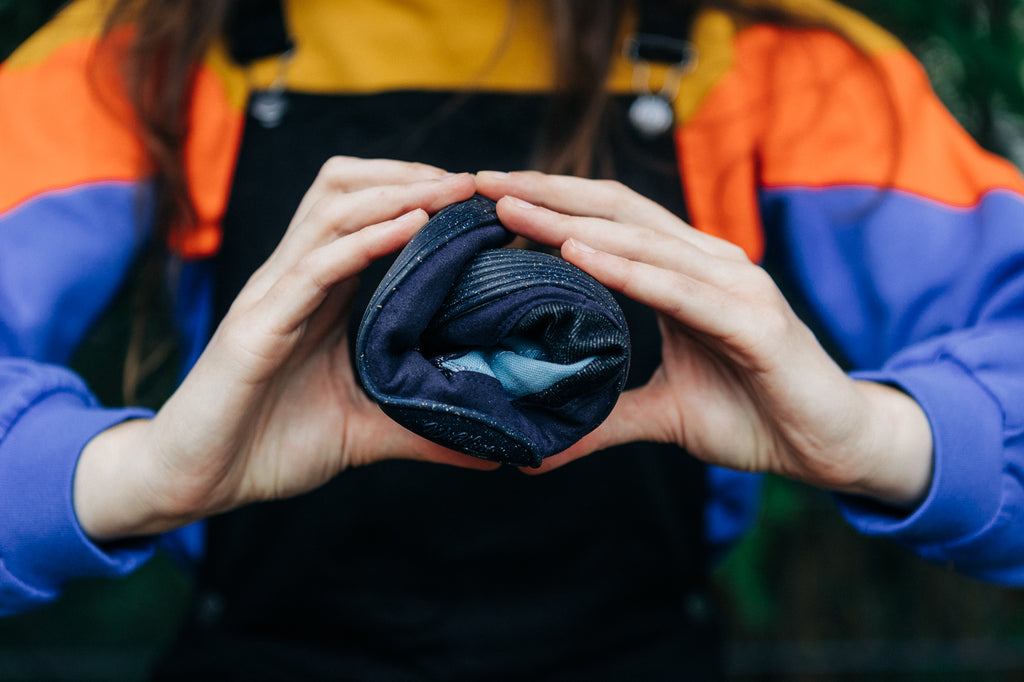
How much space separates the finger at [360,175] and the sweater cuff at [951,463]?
0.46 m

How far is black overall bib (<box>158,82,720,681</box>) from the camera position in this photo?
878mm

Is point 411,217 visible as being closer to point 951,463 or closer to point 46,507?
point 46,507

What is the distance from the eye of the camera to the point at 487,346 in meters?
0.57

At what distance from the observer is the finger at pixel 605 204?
2.10ft

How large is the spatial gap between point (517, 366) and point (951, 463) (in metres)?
0.43

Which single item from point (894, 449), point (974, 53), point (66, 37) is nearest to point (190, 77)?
point (66, 37)

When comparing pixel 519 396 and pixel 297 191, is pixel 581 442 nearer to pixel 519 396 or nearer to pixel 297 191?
pixel 519 396

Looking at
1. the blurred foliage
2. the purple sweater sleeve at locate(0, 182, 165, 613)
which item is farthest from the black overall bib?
the blurred foliage

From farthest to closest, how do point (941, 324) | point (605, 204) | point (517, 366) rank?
point (941, 324), point (605, 204), point (517, 366)

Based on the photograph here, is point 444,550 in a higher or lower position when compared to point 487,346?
lower

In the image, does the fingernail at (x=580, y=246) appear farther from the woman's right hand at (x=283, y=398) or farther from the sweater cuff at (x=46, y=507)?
the sweater cuff at (x=46, y=507)

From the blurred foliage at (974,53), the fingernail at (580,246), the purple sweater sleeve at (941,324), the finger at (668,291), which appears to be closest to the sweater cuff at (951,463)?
the purple sweater sleeve at (941,324)

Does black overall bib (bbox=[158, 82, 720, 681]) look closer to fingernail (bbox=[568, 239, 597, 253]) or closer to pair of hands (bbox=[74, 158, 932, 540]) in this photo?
pair of hands (bbox=[74, 158, 932, 540])

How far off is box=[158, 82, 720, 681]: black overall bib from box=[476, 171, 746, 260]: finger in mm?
223
